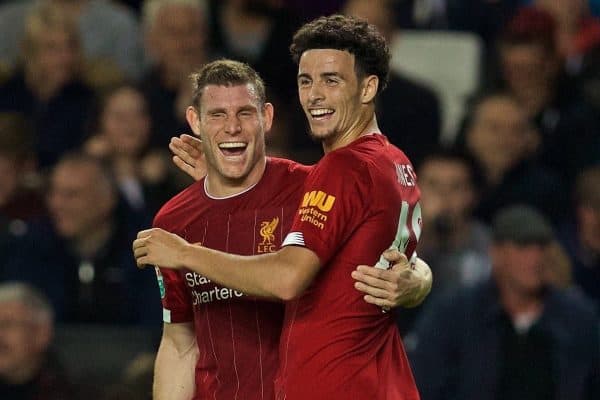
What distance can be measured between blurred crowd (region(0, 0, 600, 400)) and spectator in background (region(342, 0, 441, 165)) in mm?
12

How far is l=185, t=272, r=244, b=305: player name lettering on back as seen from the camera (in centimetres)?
553

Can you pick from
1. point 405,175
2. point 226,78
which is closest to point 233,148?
point 226,78

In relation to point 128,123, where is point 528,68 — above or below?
above

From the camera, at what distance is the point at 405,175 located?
5223mm

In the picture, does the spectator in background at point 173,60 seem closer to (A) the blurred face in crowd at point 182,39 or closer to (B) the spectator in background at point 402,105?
(A) the blurred face in crowd at point 182,39

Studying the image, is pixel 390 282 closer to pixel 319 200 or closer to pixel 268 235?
pixel 319 200

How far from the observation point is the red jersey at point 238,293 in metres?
5.53

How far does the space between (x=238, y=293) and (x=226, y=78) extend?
77cm

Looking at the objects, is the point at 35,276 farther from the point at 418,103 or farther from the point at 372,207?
the point at 372,207

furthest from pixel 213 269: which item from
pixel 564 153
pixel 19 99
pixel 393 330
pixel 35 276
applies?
pixel 19 99

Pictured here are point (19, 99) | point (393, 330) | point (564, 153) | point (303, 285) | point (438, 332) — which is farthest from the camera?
point (19, 99)

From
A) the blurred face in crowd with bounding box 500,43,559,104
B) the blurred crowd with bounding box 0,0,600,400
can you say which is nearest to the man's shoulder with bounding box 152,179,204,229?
the blurred crowd with bounding box 0,0,600,400

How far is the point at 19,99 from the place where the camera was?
10352 mm

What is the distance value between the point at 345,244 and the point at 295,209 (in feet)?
1.66
